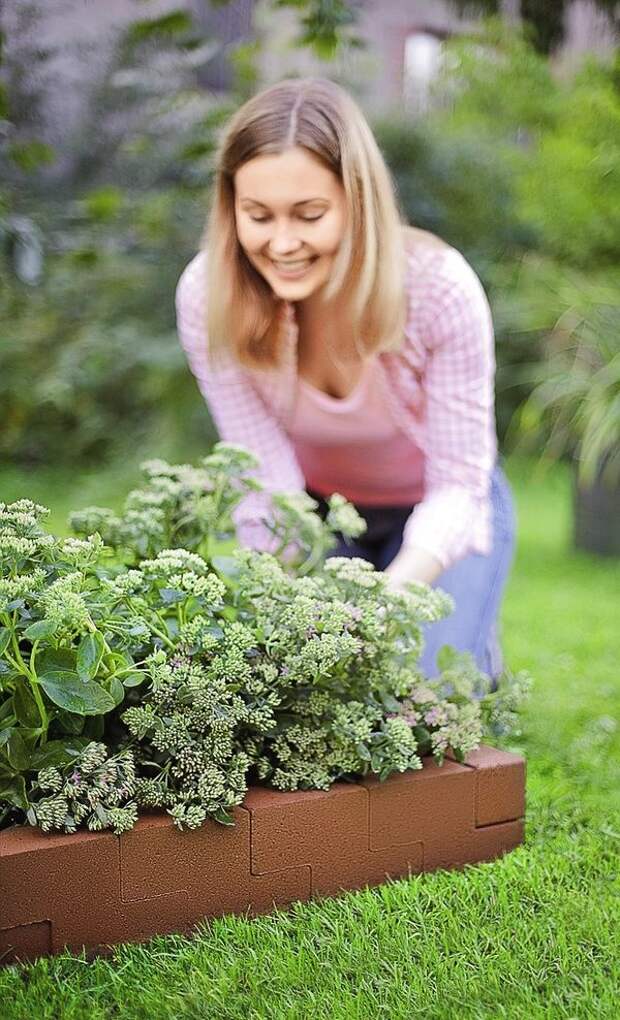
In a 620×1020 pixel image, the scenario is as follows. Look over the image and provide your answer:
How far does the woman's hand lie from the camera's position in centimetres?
187

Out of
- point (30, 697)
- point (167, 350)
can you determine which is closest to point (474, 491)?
point (30, 697)

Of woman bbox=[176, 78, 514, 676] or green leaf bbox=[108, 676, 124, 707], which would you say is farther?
woman bbox=[176, 78, 514, 676]

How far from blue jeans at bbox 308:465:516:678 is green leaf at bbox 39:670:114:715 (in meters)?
0.96

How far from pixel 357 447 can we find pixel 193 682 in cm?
118

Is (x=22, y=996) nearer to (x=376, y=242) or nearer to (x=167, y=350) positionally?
(x=376, y=242)

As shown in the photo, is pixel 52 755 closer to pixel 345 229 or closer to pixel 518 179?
pixel 345 229

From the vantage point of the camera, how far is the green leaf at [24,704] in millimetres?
1271

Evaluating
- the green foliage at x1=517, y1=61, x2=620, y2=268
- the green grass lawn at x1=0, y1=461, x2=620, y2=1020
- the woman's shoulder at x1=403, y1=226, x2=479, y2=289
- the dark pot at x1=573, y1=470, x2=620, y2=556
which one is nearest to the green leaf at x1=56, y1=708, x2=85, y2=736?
the green grass lawn at x1=0, y1=461, x2=620, y2=1020

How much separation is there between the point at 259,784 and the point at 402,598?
29cm

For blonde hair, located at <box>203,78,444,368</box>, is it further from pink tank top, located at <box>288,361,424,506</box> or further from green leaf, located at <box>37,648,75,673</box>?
green leaf, located at <box>37,648,75,673</box>

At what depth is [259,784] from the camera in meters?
1.44

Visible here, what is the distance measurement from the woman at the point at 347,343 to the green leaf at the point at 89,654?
0.77m

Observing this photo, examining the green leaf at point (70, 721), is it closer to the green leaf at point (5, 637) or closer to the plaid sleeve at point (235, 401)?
the green leaf at point (5, 637)

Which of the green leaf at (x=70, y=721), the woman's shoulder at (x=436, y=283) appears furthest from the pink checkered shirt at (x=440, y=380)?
the green leaf at (x=70, y=721)
